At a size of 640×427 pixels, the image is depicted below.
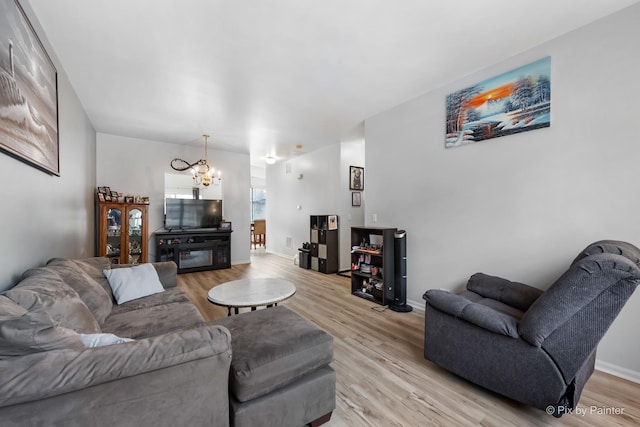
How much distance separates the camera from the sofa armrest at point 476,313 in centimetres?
163

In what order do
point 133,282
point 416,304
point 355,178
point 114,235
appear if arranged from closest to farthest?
point 133,282 → point 416,304 → point 114,235 → point 355,178

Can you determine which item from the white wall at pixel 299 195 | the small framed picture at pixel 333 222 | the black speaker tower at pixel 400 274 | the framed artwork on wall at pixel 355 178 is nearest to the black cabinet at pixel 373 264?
the black speaker tower at pixel 400 274

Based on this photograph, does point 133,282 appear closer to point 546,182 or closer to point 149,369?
point 149,369

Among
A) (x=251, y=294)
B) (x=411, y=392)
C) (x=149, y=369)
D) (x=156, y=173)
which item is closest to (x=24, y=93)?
(x=149, y=369)

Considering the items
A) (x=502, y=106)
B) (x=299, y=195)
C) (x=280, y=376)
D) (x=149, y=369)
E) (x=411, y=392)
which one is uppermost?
(x=502, y=106)

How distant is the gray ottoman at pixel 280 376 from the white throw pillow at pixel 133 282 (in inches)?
53.2

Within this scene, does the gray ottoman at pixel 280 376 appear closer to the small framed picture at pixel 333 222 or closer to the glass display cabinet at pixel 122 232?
the small framed picture at pixel 333 222

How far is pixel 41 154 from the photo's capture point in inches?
74.0

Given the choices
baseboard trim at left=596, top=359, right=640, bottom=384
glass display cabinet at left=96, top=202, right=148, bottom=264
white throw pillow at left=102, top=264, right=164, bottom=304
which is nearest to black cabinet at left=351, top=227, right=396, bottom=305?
baseboard trim at left=596, top=359, right=640, bottom=384

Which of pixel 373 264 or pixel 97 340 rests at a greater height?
pixel 97 340

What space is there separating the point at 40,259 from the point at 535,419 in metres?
3.53

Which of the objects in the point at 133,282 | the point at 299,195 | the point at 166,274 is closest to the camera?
the point at 133,282

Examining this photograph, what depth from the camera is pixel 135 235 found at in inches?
184

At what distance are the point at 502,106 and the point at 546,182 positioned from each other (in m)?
0.84
